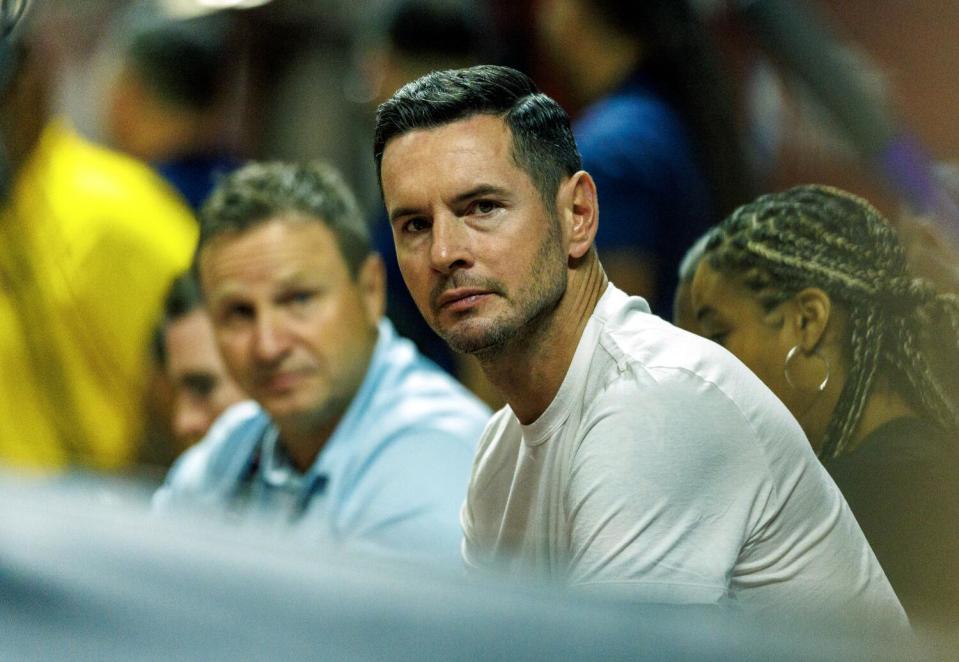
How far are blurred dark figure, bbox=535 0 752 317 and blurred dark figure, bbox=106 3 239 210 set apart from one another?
104 cm

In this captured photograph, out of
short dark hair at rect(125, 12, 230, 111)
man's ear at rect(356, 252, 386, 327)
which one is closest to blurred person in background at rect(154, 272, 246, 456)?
man's ear at rect(356, 252, 386, 327)

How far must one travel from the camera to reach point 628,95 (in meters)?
1.69

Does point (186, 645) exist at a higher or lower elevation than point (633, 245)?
lower

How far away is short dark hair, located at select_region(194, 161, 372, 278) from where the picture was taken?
2.04m

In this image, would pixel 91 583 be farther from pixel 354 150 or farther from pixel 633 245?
pixel 354 150

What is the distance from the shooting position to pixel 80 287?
8.18 ft

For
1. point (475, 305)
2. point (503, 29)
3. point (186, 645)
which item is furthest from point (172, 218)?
point (186, 645)

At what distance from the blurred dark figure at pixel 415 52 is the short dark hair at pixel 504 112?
0.43 meters

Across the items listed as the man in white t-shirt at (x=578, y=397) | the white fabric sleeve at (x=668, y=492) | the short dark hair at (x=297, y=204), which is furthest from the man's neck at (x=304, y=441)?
the white fabric sleeve at (x=668, y=492)

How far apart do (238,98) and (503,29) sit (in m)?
0.98

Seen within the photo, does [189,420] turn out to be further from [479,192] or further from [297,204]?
[479,192]

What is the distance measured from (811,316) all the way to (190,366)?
1.39 meters

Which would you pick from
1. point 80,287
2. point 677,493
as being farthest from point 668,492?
point 80,287

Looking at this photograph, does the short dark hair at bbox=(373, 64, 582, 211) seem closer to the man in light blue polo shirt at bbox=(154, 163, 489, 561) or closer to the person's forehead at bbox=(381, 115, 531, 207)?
the person's forehead at bbox=(381, 115, 531, 207)
